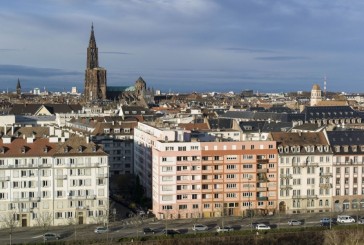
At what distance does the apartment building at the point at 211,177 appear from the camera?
237ft

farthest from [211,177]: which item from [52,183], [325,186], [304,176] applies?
[52,183]

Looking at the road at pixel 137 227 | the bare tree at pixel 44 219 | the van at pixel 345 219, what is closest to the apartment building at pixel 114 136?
the bare tree at pixel 44 219

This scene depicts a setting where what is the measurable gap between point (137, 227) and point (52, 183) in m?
9.87

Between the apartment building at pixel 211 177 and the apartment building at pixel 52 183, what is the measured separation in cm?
655

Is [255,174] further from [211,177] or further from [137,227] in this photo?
[137,227]

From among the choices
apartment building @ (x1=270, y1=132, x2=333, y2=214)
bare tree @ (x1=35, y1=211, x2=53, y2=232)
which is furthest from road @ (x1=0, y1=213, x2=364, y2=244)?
apartment building @ (x1=270, y1=132, x2=333, y2=214)

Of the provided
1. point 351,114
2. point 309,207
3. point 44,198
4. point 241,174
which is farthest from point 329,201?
point 351,114

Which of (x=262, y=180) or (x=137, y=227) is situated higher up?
(x=262, y=180)

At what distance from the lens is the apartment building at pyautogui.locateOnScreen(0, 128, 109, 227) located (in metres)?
68.1

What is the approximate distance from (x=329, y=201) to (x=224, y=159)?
557 inches

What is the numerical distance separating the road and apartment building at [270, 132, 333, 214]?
169 centimetres

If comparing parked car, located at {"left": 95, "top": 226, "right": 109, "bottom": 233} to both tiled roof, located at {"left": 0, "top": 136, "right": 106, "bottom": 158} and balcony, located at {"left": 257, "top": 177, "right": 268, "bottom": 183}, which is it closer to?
tiled roof, located at {"left": 0, "top": 136, "right": 106, "bottom": 158}

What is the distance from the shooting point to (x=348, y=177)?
78.4m

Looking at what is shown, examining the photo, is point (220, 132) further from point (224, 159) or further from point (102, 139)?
point (224, 159)
